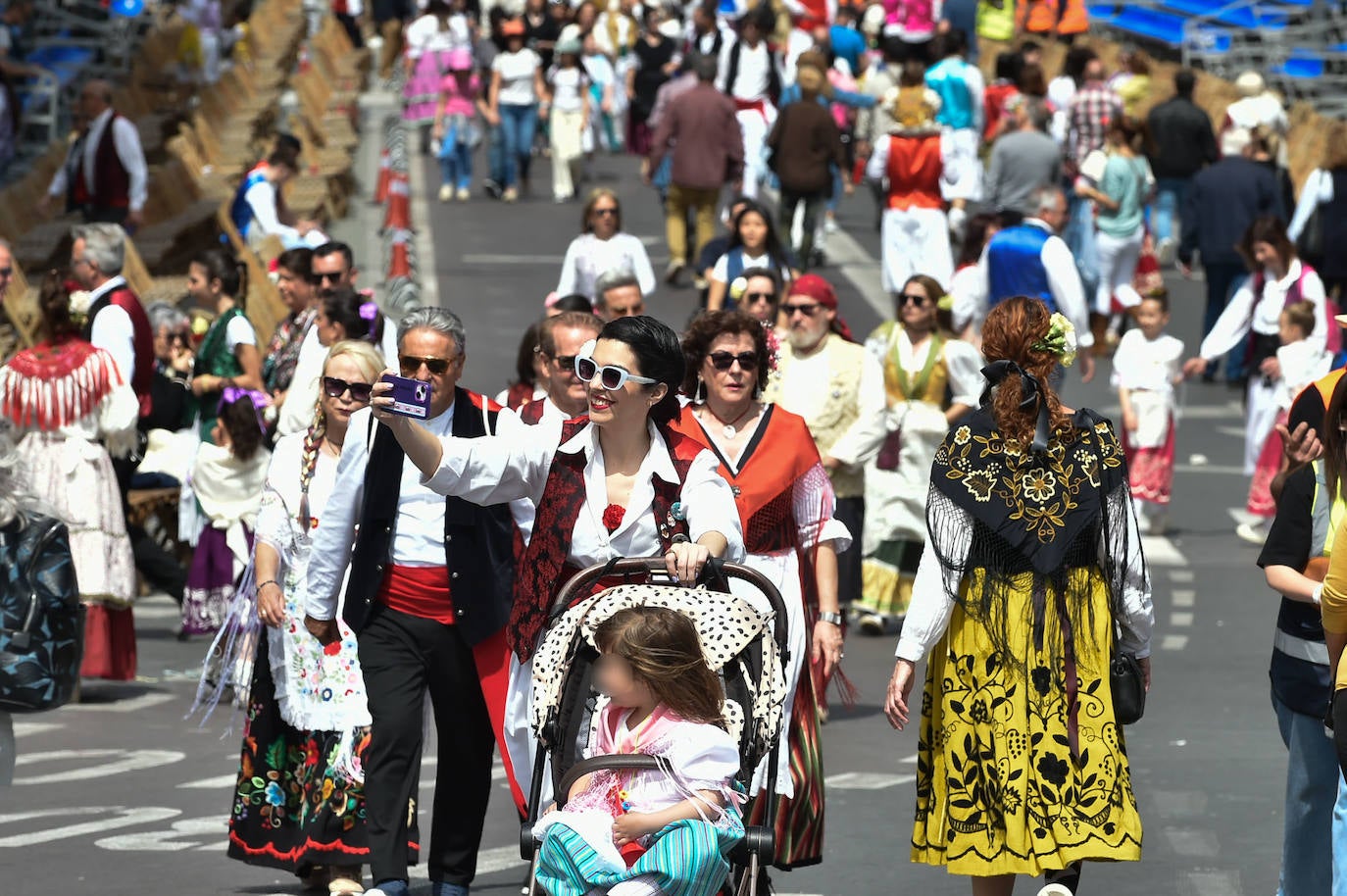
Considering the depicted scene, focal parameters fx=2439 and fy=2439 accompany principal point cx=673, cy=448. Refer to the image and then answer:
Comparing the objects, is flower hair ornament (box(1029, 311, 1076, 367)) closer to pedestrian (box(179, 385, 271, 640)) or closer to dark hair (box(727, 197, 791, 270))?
pedestrian (box(179, 385, 271, 640))

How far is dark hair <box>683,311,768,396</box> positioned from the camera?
8.59m

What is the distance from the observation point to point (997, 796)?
22.5 ft

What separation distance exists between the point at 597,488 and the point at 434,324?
88cm

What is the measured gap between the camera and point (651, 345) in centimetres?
656

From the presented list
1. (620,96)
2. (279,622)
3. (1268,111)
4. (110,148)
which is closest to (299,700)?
(279,622)

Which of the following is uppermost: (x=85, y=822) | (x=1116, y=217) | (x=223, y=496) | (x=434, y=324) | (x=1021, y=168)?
(x=1021, y=168)

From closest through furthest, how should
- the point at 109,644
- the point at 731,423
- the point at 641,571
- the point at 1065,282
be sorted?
the point at 641,571
the point at 731,423
the point at 109,644
the point at 1065,282

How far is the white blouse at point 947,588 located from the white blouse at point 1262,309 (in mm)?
9925

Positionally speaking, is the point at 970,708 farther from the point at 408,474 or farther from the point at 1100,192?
the point at 1100,192

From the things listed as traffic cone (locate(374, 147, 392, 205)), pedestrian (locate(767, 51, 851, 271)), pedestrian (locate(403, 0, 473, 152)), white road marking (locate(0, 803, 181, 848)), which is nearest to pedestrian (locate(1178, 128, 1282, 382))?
pedestrian (locate(767, 51, 851, 271))

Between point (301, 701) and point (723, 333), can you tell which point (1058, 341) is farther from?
point (301, 701)

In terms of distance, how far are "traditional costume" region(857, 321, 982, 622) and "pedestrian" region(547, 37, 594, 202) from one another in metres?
15.2

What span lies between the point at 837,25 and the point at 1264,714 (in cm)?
2083

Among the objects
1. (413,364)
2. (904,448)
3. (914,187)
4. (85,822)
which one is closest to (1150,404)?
(904,448)
